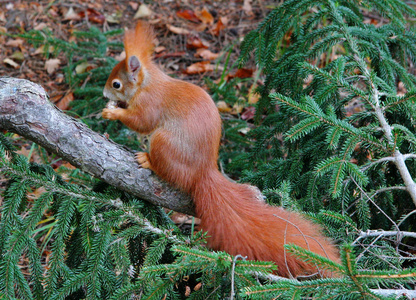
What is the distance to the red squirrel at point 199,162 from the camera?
1.52m

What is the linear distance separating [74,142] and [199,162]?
0.56m

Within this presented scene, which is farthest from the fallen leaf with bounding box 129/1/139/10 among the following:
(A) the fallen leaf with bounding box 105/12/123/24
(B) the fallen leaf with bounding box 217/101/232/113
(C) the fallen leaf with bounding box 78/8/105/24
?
(B) the fallen leaf with bounding box 217/101/232/113

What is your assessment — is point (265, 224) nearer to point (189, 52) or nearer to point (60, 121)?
point (60, 121)

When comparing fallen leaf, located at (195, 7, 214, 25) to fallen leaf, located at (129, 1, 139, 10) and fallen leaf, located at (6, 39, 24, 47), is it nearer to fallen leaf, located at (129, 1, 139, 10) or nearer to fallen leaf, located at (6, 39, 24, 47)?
fallen leaf, located at (129, 1, 139, 10)

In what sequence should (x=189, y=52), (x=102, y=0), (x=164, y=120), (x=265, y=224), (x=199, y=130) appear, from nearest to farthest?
(x=265, y=224), (x=199, y=130), (x=164, y=120), (x=189, y=52), (x=102, y=0)

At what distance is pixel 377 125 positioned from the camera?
177 centimetres

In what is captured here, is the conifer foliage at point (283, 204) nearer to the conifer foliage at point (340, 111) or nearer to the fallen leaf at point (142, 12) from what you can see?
the conifer foliage at point (340, 111)

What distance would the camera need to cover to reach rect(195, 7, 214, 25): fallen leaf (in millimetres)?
4781

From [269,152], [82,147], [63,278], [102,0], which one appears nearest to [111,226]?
[63,278]

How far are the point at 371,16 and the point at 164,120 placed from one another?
356 cm

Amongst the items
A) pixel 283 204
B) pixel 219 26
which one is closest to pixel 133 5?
pixel 219 26

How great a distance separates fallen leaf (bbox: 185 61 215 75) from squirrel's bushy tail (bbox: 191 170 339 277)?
2.50 metres

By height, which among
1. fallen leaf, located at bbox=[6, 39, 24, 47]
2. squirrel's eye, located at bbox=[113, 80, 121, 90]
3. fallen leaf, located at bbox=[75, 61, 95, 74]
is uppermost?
squirrel's eye, located at bbox=[113, 80, 121, 90]

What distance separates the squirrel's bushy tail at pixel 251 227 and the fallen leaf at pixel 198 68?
250 centimetres
